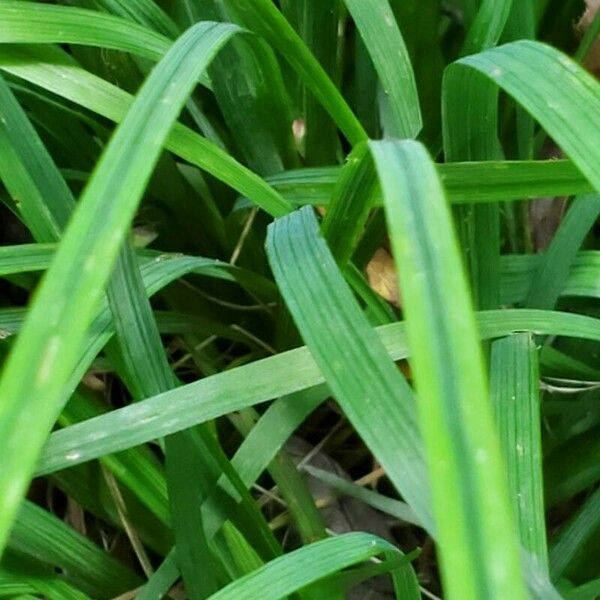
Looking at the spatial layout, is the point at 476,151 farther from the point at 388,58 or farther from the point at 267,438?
the point at 267,438

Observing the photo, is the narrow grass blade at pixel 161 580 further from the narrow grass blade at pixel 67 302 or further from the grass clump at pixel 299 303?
the narrow grass blade at pixel 67 302

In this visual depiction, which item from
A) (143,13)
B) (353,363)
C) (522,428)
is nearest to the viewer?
(353,363)

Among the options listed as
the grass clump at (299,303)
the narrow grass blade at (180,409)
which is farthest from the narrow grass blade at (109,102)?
the narrow grass blade at (180,409)

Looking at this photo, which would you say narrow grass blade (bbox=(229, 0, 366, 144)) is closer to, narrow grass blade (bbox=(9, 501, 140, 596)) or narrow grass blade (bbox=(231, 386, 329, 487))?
narrow grass blade (bbox=(231, 386, 329, 487))

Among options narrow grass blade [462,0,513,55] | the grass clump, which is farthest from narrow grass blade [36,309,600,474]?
narrow grass blade [462,0,513,55]

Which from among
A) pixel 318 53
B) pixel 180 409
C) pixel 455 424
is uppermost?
pixel 318 53

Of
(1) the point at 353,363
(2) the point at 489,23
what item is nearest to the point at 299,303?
(1) the point at 353,363

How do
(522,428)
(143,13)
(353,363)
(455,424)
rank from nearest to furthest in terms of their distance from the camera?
(455,424), (353,363), (522,428), (143,13)
